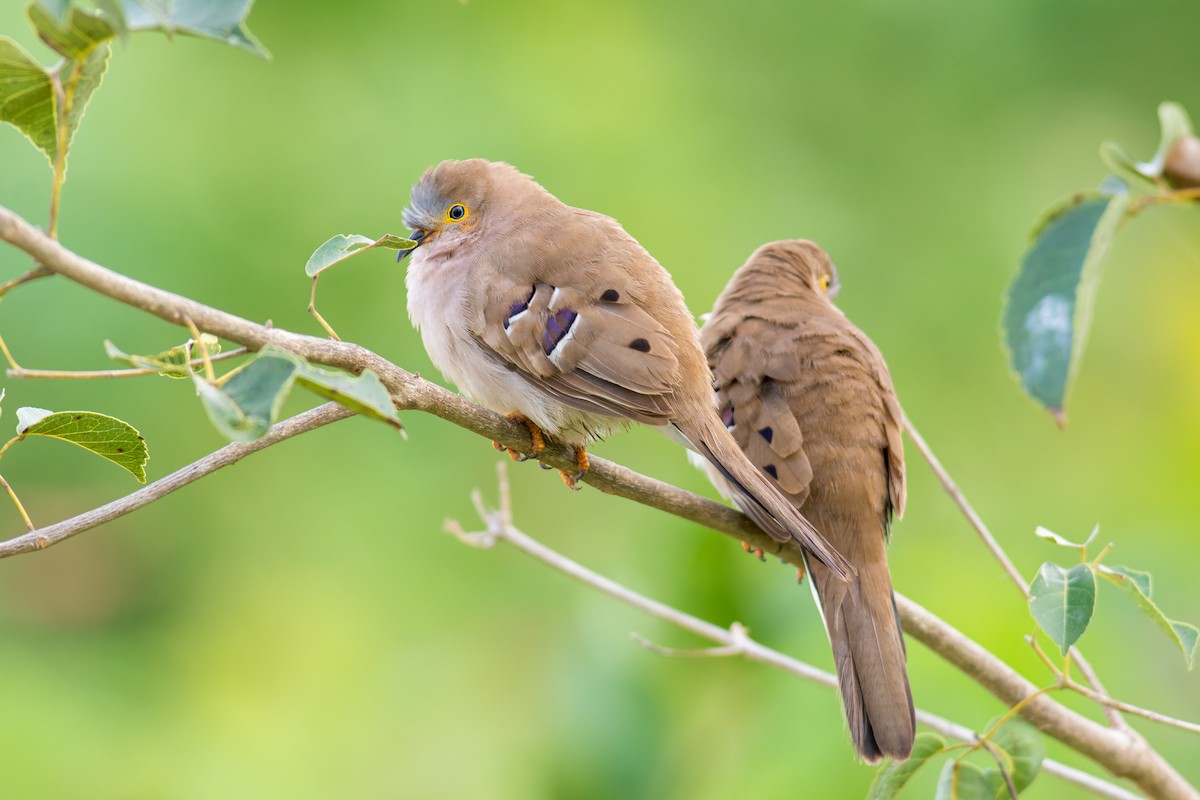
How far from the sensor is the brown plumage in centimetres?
202

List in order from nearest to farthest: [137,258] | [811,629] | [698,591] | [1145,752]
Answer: [1145,752] → [698,591] → [811,629] → [137,258]

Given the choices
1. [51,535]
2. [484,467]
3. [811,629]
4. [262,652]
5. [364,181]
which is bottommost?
[262,652]

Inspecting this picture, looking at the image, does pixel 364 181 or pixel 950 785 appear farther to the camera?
pixel 364 181

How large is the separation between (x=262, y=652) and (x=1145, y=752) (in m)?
3.33

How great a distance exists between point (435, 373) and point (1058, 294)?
8.46 feet

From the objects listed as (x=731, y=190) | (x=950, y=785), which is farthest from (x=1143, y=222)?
(x=950, y=785)

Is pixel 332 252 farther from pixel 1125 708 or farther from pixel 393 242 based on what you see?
pixel 1125 708

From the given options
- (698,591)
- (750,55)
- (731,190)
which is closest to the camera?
(698,591)

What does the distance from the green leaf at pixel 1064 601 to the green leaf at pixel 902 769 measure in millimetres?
333

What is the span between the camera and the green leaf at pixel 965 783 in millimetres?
1606

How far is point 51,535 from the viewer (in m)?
1.19

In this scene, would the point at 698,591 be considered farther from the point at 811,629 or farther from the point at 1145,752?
the point at 1145,752

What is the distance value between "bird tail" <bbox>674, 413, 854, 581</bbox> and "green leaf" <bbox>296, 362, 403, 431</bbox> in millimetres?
875

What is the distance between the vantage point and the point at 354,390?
989 millimetres
